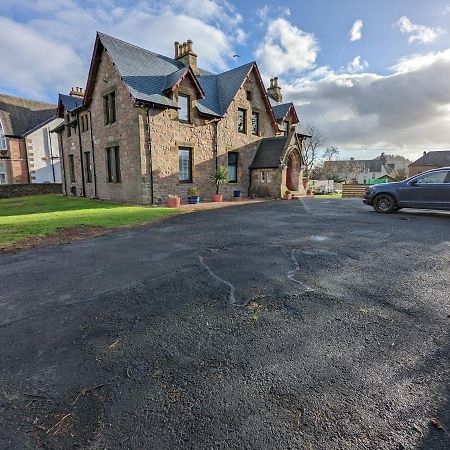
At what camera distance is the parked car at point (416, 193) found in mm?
11344

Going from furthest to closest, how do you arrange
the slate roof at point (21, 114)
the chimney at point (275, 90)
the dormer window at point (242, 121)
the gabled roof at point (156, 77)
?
1. the slate roof at point (21, 114)
2. the chimney at point (275, 90)
3. the dormer window at point (242, 121)
4. the gabled roof at point (156, 77)

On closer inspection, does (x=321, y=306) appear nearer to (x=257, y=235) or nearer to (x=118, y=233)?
(x=257, y=235)

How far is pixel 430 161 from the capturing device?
2603 inches

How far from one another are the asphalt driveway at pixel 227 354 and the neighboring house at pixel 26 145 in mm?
39231

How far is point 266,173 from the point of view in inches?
929

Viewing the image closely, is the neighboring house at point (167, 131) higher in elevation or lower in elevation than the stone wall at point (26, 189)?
higher

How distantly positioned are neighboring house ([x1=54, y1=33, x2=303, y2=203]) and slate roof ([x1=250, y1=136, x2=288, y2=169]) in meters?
0.10

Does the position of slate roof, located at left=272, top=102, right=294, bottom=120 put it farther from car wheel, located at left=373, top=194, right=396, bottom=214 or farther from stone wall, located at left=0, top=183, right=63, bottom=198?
stone wall, located at left=0, top=183, right=63, bottom=198

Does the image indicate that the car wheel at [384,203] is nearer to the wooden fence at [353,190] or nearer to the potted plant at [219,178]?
the potted plant at [219,178]

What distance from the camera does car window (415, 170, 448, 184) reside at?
11.4 m

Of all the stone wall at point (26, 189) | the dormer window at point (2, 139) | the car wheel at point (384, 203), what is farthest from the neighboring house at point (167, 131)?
the dormer window at point (2, 139)

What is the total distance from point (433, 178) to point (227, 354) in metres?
12.5

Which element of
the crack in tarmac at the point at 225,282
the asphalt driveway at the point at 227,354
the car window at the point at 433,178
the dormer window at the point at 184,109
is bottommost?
the asphalt driveway at the point at 227,354

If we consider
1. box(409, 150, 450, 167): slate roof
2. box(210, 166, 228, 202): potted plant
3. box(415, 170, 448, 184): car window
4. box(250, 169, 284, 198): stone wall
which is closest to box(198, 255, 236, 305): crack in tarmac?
box(415, 170, 448, 184): car window
